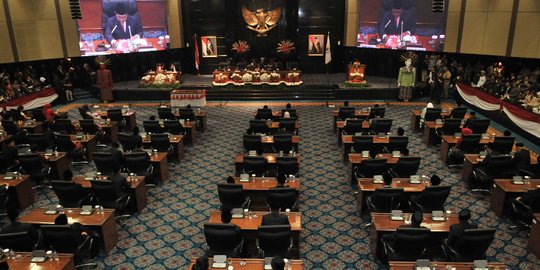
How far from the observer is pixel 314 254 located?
817 centimetres

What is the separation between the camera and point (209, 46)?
90.0ft

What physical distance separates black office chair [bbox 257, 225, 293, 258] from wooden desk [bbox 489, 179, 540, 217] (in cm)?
527

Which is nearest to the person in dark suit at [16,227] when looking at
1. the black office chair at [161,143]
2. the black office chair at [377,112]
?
the black office chair at [161,143]

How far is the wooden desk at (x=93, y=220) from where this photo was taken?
7.88 metres

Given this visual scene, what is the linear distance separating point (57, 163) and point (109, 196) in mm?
3420

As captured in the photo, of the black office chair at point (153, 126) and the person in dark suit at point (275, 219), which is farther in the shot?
the black office chair at point (153, 126)

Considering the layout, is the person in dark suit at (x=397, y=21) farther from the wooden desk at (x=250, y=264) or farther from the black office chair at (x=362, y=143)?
the wooden desk at (x=250, y=264)

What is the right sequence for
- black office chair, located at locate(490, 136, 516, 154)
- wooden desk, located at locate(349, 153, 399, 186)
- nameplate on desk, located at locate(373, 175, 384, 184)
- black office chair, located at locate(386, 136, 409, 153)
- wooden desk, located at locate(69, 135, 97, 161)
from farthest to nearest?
wooden desk, located at locate(69, 135, 97, 161) → black office chair, located at locate(386, 136, 409, 153) → black office chair, located at locate(490, 136, 516, 154) → wooden desk, located at locate(349, 153, 399, 186) → nameplate on desk, located at locate(373, 175, 384, 184)

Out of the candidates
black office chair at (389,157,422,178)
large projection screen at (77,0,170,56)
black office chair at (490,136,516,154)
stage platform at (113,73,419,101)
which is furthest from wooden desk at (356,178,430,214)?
large projection screen at (77,0,170,56)

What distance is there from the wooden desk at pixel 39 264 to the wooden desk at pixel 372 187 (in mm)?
5830

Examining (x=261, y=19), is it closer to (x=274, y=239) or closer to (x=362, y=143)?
(x=362, y=143)

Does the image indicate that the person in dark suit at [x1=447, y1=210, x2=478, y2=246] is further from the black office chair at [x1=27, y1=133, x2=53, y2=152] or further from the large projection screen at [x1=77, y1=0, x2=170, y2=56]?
the large projection screen at [x1=77, y1=0, x2=170, y2=56]

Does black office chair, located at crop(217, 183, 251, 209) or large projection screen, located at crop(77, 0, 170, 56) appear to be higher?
large projection screen, located at crop(77, 0, 170, 56)

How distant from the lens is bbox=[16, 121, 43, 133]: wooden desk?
14.8m
